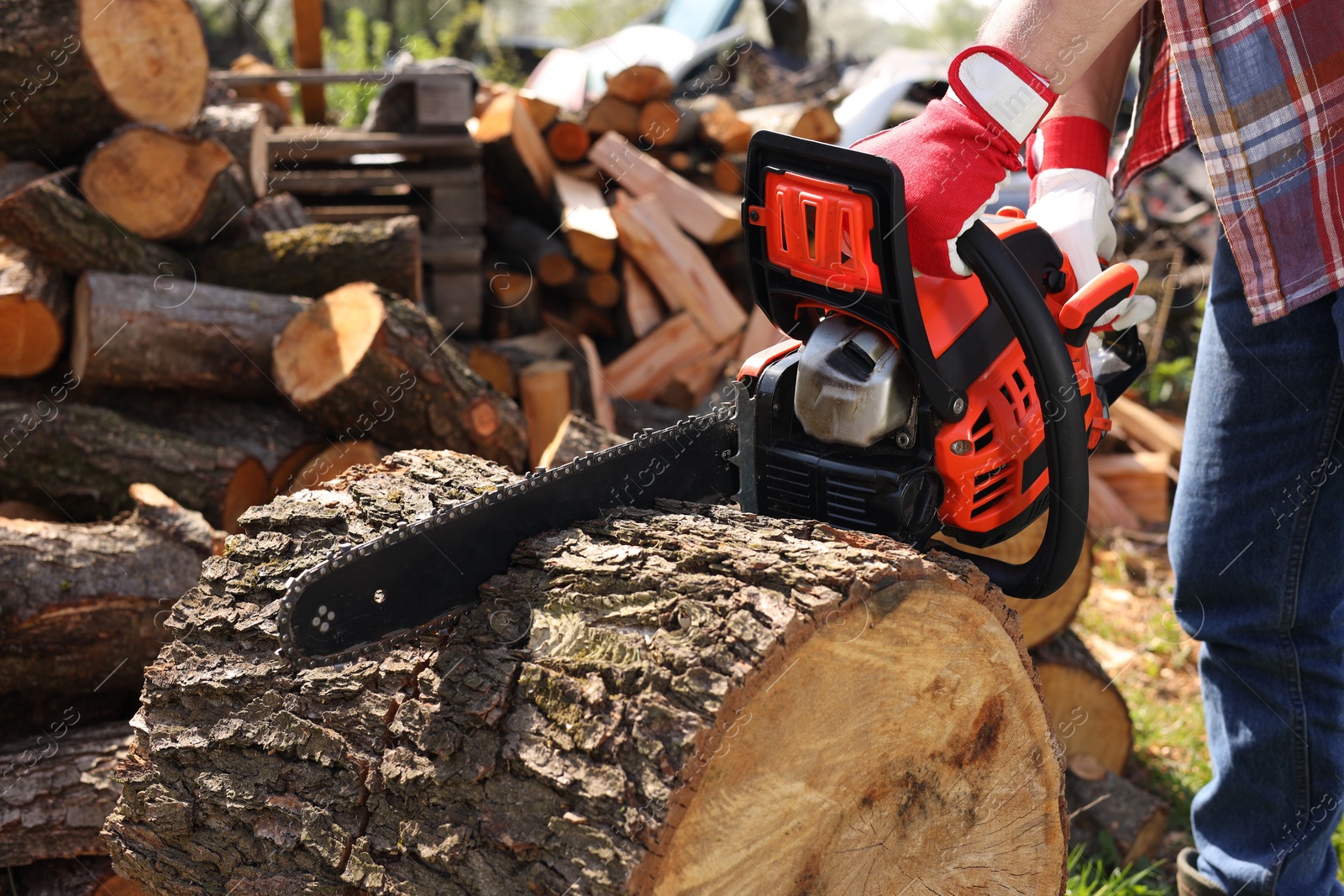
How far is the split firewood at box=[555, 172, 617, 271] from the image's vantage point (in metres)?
5.29

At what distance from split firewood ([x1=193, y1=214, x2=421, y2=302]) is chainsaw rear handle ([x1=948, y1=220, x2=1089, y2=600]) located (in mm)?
2945

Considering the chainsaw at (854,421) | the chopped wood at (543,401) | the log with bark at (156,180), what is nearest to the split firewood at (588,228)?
the chopped wood at (543,401)

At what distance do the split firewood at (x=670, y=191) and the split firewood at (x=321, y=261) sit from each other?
1.79m

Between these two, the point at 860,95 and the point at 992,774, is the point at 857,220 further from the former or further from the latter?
the point at 860,95

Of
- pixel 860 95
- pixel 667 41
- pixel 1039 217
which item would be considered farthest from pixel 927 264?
pixel 667 41

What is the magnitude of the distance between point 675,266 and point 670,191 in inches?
21.3

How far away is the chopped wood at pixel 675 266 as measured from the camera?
5297 millimetres

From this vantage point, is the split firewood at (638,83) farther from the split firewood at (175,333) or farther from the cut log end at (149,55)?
the split firewood at (175,333)

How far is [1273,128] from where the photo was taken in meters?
1.77

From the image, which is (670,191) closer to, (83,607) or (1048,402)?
(83,607)

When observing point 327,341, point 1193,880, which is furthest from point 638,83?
point 1193,880

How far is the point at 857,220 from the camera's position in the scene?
64.8 inches

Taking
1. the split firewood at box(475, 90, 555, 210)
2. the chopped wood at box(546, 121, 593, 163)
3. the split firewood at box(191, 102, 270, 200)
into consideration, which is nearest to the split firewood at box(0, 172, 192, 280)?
the split firewood at box(191, 102, 270, 200)

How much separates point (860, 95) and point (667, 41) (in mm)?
3906
